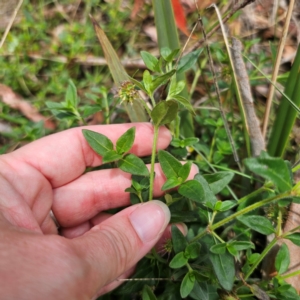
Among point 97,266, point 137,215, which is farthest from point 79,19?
point 97,266

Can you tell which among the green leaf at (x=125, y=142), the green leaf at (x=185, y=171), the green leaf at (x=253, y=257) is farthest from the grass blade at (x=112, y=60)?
the green leaf at (x=253, y=257)

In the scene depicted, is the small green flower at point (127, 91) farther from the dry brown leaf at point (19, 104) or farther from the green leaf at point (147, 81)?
the dry brown leaf at point (19, 104)

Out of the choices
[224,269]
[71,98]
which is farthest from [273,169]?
[71,98]

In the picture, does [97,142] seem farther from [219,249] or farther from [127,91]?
[219,249]

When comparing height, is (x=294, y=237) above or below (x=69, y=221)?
above

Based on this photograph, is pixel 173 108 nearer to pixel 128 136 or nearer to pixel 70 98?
pixel 128 136

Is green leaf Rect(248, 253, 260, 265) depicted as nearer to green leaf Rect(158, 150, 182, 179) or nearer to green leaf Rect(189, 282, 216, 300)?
green leaf Rect(189, 282, 216, 300)

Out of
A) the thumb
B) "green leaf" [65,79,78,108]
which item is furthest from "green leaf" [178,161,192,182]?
"green leaf" [65,79,78,108]

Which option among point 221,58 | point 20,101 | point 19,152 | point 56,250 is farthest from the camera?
point 20,101
